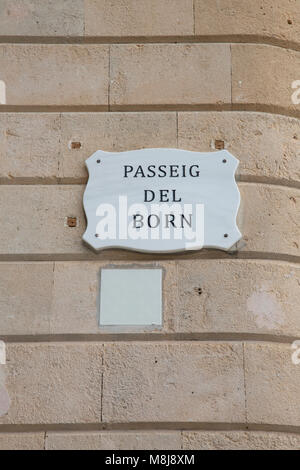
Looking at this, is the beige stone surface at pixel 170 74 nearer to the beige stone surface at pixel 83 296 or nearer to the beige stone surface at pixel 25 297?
the beige stone surface at pixel 83 296

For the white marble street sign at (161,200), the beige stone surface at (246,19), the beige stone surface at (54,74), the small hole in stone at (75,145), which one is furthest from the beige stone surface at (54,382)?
the beige stone surface at (246,19)

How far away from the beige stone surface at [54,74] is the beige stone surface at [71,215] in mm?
761

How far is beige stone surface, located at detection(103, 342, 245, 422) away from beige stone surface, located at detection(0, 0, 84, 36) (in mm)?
2650

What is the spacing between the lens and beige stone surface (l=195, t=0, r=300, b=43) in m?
6.07

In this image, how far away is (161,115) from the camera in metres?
5.82

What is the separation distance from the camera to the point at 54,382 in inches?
202

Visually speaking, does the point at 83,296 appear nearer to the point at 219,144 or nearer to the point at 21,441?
the point at 21,441

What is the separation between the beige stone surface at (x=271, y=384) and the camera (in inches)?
199

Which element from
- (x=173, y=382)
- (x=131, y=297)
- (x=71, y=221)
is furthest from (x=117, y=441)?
(x=71, y=221)

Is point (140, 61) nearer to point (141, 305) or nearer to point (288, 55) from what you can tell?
point (288, 55)

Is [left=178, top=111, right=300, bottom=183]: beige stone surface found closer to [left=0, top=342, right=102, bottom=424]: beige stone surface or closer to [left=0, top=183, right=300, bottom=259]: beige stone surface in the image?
[left=0, top=183, right=300, bottom=259]: beige stone surface

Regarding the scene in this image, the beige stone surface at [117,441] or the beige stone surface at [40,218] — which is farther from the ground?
the beige stone surface at [40,218]

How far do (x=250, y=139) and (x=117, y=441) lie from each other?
8.08ft

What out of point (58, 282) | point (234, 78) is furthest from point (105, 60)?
point (58, 282)
